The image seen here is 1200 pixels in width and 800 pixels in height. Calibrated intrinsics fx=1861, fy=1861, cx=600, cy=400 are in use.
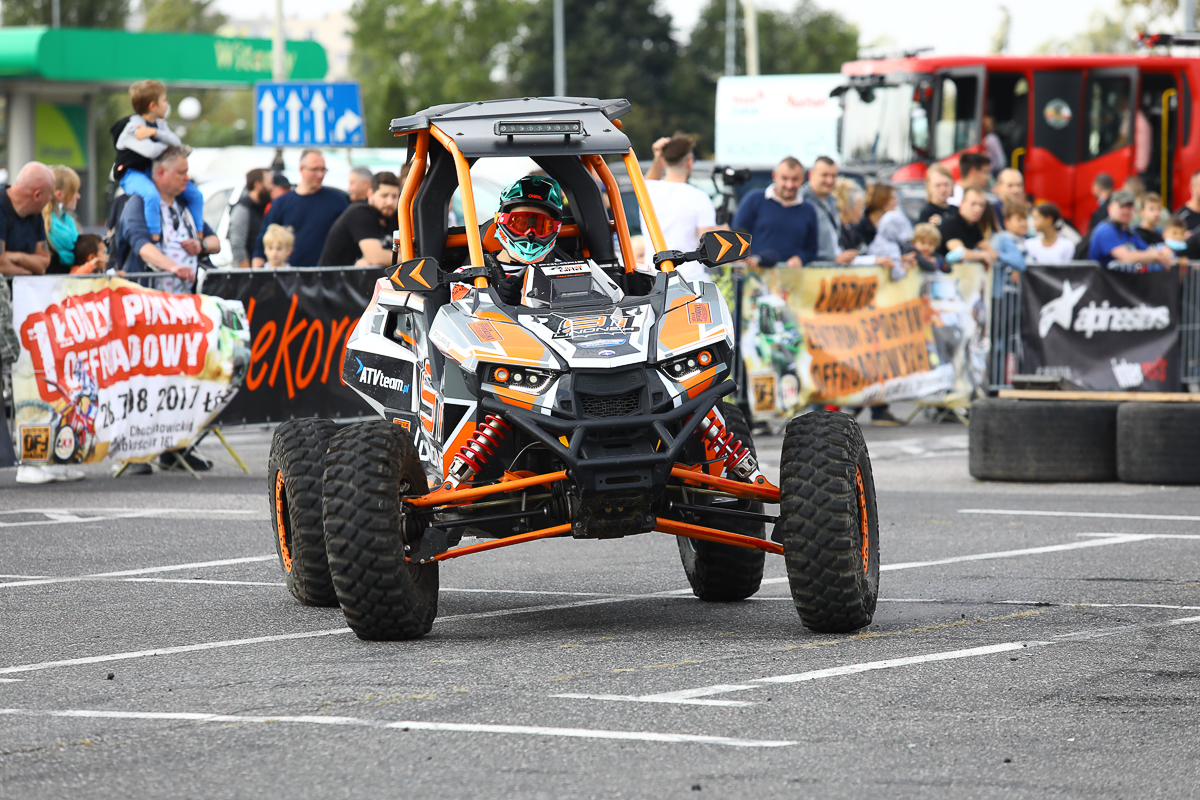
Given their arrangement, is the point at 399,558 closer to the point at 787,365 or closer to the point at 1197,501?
the point at 1197,501

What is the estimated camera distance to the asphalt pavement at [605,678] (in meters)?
4.98

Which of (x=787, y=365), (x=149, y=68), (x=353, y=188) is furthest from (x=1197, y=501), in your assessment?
(x=149, y=68)

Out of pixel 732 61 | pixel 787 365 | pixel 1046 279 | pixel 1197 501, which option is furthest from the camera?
pixel 732 61

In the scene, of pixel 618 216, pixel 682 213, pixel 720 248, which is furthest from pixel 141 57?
pixel 720 248

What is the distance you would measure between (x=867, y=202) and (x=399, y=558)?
11329 millimetres

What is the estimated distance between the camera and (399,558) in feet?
22.0

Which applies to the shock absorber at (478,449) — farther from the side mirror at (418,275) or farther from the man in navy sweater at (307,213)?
the man in navy sweater at (307,213)

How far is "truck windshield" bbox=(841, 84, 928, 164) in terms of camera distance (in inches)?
1022

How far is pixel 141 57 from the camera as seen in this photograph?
42875 mm

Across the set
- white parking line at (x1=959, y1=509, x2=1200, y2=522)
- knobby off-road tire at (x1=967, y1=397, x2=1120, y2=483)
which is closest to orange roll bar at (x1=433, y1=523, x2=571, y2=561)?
white parking line at (x1=959, y1=509, x2=1200, y2=522)

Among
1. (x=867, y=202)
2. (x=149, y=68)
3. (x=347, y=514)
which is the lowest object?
(x=347, y=514)

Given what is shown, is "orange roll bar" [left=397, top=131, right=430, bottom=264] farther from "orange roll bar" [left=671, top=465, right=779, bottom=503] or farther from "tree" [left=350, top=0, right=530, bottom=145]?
"tree" [left=350, top=0, right=530, bottom=145]

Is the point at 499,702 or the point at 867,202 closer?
the point at 499,702

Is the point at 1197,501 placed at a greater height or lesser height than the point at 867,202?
lesser
